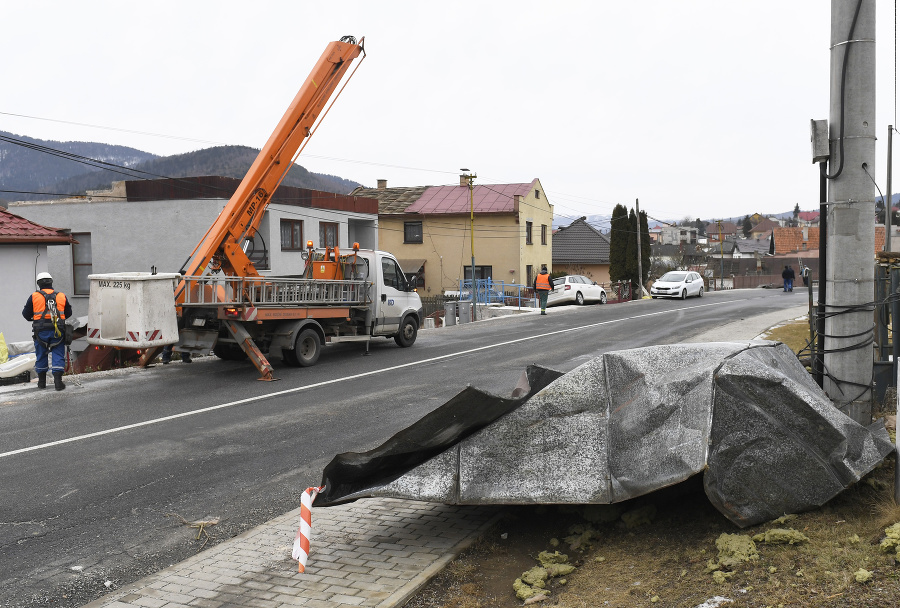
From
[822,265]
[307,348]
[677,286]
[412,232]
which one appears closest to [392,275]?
[307,348]

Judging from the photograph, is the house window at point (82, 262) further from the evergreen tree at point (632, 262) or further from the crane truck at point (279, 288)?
the evergreen tree at point (632, 262)

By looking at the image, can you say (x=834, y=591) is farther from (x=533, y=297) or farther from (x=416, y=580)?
(x=533, y=297)

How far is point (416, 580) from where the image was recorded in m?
4.64

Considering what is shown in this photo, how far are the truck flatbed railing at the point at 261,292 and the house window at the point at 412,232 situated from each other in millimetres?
34493

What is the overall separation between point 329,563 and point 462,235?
4449 cm

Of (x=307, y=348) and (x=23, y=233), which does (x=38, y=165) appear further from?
(x=307, y=348)

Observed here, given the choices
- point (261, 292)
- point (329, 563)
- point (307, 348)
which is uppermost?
point (261, 292)

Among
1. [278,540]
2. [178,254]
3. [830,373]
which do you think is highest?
[178,254]

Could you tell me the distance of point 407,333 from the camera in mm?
17875

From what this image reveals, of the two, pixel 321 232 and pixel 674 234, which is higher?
pixel 674 234

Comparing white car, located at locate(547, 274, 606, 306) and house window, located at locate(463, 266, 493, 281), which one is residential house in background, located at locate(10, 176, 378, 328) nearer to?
white car, located at locate(547, 274, 606, 306)

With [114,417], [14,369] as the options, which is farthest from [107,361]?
[114,417]

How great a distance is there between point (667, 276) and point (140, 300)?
32750 millimetres

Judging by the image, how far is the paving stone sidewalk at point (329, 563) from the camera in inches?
177
